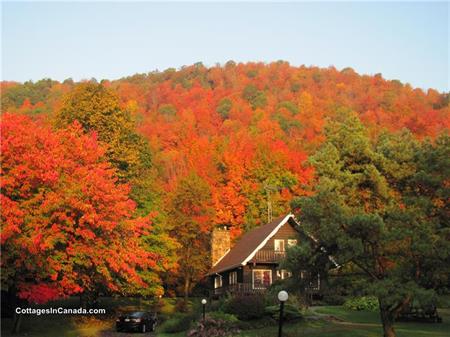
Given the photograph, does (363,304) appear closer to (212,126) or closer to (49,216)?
(49,216)

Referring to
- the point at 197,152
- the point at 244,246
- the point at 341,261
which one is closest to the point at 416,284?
the point at 341,261

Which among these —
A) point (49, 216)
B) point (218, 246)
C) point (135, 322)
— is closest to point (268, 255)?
point (218, 246)

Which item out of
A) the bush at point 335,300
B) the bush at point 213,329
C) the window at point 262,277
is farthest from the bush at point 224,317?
the bush at point 335,300

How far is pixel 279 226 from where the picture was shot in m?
46.5

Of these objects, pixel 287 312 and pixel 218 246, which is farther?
pixel 218 246

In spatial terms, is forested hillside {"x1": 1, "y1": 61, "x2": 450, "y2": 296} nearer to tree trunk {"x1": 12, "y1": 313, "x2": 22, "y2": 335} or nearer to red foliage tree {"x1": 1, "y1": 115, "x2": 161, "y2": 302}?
red foliage tree {"x1": 1, "y1": 115, "x2": 161, "y2": 302}

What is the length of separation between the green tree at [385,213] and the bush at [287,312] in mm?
9783

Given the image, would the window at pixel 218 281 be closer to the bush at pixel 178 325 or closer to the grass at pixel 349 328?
the grass at pixel 349 328

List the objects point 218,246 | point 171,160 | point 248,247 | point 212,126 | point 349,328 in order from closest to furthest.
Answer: point 349,328 < point 248,247 < point 218,246 < point 171,160 < point 212,126

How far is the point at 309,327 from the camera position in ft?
107

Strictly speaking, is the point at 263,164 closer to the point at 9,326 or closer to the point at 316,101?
the point at 316,101

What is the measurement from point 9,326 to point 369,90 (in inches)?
3484

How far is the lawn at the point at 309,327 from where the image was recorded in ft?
96.2

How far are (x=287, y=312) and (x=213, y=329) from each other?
5083 mm
